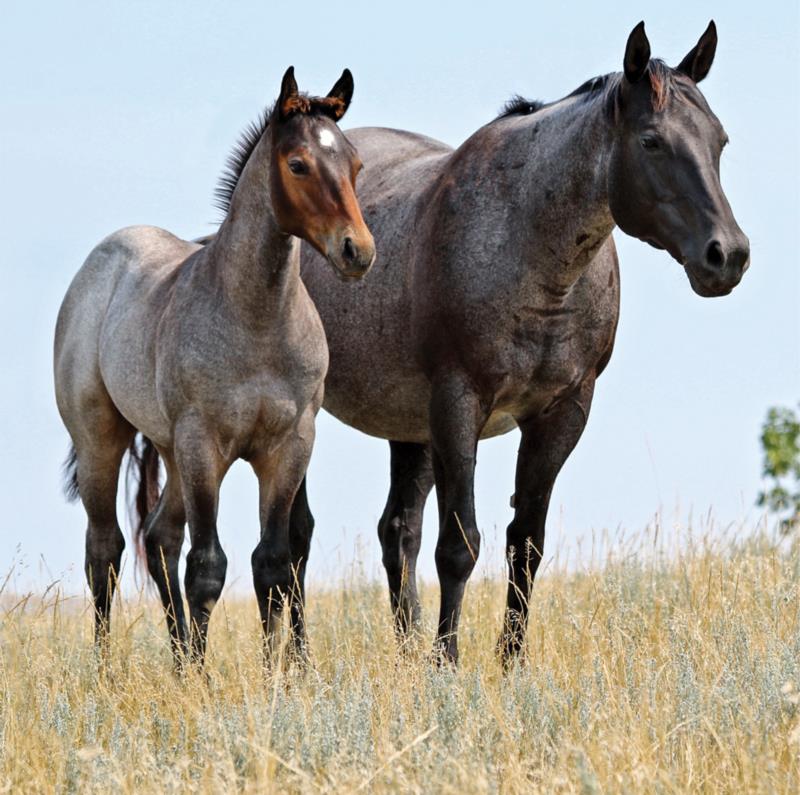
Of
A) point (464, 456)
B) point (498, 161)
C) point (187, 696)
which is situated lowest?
point (187, 696)

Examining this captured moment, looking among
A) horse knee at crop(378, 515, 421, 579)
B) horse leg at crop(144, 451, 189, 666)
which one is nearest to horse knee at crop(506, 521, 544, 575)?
horse knee at crop(378, 515, 421, 579)

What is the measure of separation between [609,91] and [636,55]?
0.30 meters

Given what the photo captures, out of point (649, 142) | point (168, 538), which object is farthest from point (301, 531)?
point (649, 142)

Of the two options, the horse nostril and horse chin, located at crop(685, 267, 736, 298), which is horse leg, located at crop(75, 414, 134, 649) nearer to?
horse chin, located at crop(685, 267, 736, 298)

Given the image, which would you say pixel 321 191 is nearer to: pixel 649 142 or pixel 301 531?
pixel 649 142

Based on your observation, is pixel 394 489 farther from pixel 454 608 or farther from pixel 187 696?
pixel 187 696

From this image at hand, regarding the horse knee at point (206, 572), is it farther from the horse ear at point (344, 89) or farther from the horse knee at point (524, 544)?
the horse ear at point (344, 89)

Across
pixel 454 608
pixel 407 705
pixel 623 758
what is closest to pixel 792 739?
pixel 623 758

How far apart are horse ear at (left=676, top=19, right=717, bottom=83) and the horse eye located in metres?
0.48

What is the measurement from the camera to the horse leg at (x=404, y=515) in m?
8.05

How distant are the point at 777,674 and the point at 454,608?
1797mm

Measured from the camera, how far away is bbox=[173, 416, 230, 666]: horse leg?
6.12 m

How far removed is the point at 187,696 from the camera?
18.1ft

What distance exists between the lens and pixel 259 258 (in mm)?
6160
